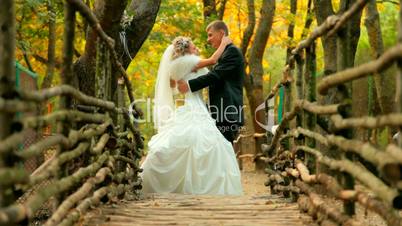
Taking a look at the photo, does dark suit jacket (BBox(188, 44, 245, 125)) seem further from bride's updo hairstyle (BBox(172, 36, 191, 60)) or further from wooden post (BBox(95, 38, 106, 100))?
wooden post (BBox(95, 38, 106, 100))

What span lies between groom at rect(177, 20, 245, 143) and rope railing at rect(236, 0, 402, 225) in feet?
7.01

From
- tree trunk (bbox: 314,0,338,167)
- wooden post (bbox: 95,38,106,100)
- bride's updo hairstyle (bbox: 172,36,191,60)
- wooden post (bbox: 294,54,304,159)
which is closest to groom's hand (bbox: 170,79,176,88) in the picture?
bride's updo hairstyle (bbox: 172,36,191,60)

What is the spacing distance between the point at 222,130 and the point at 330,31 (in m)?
5.51

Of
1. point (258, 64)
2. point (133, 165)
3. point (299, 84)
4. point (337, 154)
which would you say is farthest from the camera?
point (258, 64)

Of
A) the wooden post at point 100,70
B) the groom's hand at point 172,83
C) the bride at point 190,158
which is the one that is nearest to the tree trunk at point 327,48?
the bride at point 190,158

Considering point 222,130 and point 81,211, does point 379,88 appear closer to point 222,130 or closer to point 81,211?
point 222,130

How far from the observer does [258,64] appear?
18.1 meters

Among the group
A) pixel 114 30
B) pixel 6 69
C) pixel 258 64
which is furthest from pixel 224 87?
pixel 258 64

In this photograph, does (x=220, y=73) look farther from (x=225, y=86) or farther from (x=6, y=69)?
(x=6, y=69)

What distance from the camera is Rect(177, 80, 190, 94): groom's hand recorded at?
9.96 meters

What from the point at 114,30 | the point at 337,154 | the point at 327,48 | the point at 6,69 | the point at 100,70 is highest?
the point at 114,30

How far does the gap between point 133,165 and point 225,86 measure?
8.90ft

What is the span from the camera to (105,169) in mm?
5430

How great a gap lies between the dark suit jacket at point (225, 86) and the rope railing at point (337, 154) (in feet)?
6.97
